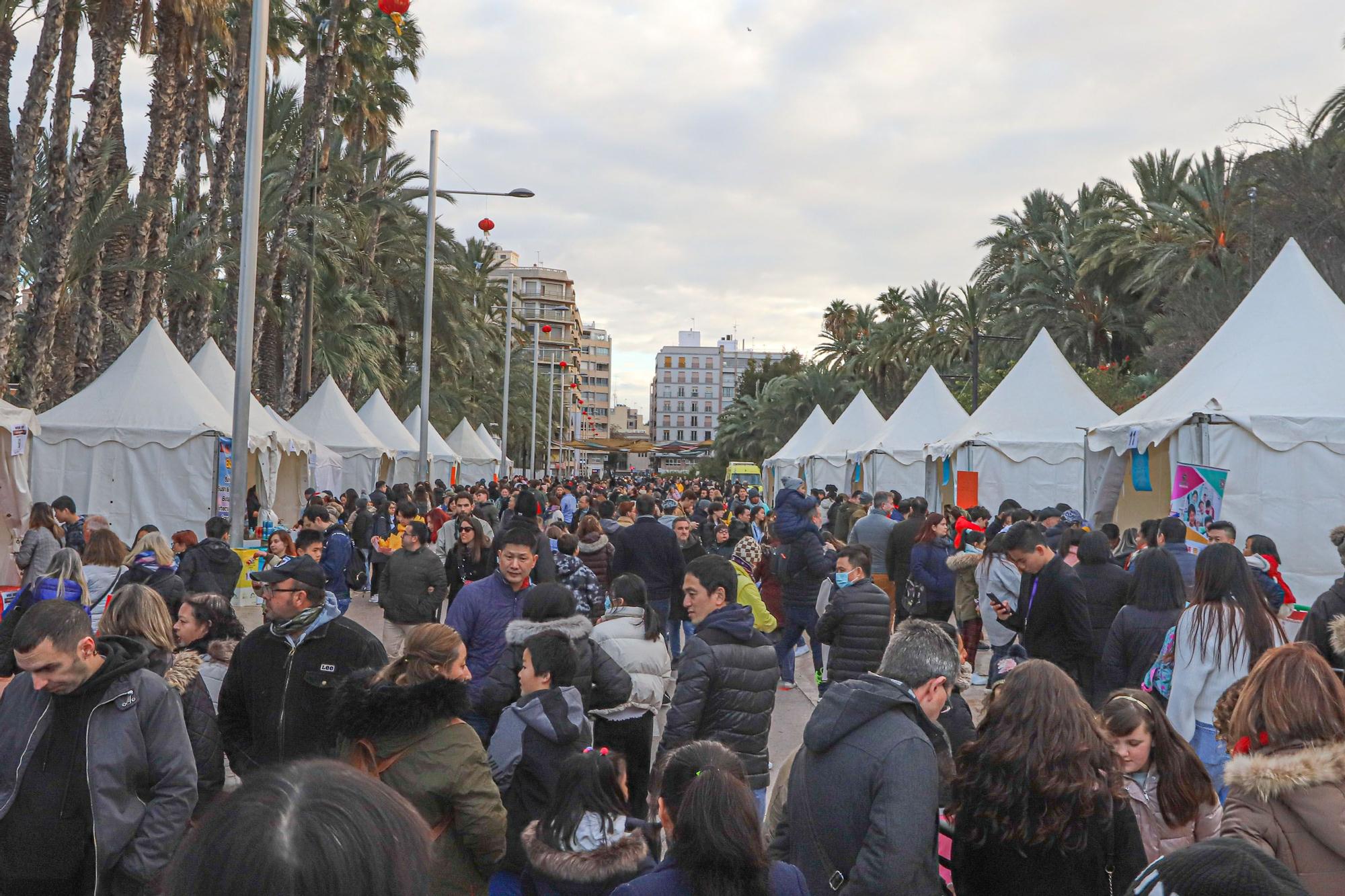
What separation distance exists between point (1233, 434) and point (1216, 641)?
9.70 metres

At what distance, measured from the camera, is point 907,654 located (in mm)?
3641

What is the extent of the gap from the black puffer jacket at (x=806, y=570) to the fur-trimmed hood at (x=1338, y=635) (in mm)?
5117

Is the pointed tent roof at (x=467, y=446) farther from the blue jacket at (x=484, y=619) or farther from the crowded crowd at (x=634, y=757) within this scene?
the crowded crowd at (x=634, y=757)

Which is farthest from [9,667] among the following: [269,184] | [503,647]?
[269,184]

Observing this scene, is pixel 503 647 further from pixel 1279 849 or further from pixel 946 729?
pixel 1279 849

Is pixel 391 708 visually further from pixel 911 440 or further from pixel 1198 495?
pixel 911 440

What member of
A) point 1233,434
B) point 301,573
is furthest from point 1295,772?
point 1233,434

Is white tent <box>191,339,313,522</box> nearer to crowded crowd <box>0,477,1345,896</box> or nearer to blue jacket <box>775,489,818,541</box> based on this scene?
blue jacket <box>775,489,818,541</box>

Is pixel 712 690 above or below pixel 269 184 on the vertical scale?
below

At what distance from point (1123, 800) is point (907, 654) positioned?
0.77 metres

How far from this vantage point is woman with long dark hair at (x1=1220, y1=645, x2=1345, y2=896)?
3092 millimetres

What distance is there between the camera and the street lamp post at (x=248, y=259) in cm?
1333

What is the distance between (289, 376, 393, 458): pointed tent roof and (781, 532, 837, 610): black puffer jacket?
69.0ft

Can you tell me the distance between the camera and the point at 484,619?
621 cm
